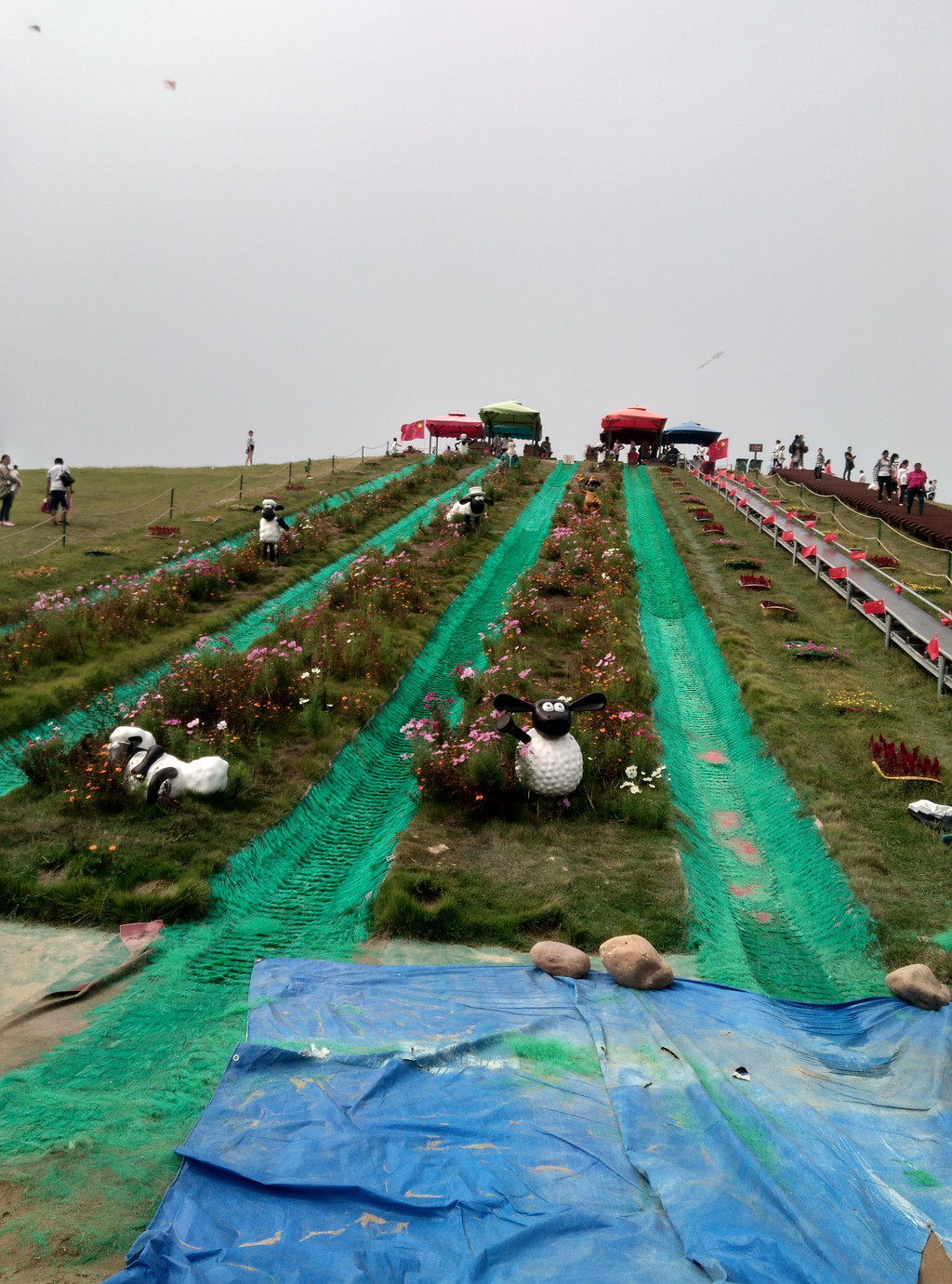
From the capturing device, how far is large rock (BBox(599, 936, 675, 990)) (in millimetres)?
6227

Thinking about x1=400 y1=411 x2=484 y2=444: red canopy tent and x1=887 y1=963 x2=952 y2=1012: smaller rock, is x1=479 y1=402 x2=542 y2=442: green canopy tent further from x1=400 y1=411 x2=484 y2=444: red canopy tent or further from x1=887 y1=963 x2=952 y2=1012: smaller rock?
x1=887 y1=963 x2=952 y2=1012: smaller rock

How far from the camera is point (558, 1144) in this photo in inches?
170

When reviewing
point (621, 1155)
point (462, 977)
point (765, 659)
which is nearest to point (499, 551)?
point (765, 659)

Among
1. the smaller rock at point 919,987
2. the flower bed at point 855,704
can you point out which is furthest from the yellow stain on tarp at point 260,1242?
the flower bed at point 855,704

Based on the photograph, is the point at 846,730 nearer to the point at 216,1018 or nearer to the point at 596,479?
the point at 216,1018

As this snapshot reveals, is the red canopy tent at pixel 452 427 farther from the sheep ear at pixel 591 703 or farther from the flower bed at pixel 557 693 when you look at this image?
the sheep ear at pixel 591 703

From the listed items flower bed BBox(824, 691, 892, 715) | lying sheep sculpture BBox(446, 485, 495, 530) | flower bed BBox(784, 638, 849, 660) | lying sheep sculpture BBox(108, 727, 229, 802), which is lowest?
lying sheep sculpture BBox(108, 727, 229, 802)

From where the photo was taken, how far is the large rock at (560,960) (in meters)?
6.40

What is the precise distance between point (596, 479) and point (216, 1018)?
94.2 ft

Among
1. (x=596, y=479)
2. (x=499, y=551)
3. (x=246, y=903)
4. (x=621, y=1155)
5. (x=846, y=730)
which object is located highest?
(x=596, y=479)

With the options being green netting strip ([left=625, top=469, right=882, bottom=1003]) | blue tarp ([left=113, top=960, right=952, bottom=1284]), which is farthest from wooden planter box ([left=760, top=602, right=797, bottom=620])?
blue tarp ([left=113, top=960, right=952, bottom=1284])

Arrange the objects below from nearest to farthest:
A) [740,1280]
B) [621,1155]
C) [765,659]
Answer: [740,1280]
[621,1155]
[765,659]

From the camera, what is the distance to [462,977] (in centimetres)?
635

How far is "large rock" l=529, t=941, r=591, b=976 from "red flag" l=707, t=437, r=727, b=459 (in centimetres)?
3850
